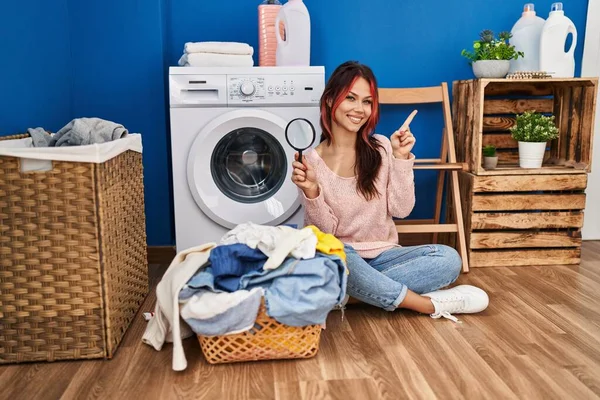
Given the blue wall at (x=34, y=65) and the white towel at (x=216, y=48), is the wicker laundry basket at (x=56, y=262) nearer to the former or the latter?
the blue wall at (x=34, y=65)

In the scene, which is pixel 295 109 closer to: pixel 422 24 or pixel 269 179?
pixel 269 179

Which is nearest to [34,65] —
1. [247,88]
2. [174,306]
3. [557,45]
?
[247,88]

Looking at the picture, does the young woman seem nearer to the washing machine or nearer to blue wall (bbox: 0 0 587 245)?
the washing machine

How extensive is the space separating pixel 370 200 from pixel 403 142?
0.23 metres

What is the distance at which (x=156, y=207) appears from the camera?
9.11 feet

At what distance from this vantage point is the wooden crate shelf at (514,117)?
2613mm

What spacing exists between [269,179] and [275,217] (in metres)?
0.16

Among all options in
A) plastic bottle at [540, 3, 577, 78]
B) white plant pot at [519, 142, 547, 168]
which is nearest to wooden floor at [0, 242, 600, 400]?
white plant pot at [519, 142, 547, 168]

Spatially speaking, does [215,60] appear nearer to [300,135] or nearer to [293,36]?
[293,36]

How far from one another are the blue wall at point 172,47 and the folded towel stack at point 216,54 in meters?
0.34

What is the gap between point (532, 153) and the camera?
263cm

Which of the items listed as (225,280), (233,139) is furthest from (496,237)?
(225,280)

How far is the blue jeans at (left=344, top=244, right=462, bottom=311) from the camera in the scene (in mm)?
1963

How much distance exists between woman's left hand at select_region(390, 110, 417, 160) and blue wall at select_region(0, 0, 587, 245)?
3.14 feet
